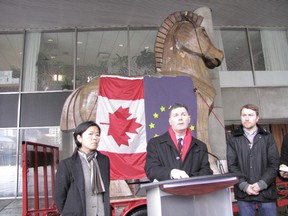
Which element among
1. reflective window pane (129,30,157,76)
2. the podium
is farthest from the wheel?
reflective window pane (129,30,157,76)

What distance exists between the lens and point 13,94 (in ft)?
28.6

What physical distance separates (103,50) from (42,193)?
6.47 metres

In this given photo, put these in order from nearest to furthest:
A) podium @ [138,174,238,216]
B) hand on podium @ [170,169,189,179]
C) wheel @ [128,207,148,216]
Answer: podium @ [138,174,238,216]
hand on podium @ [170,169,189,179]
wheel @ [128,207,148,216]

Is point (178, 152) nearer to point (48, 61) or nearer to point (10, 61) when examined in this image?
point (48, 61)

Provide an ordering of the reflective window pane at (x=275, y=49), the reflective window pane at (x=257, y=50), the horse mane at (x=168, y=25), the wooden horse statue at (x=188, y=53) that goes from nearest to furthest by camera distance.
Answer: the wooden horse statue at (x=188, y=53) < the horse mane at (x=168, y=25) < the reflective window pane at (x=257, y=50) < the reflective window pane at (x=275, y=49)

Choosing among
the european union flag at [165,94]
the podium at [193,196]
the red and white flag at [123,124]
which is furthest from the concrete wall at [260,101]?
the podium at [193,196]

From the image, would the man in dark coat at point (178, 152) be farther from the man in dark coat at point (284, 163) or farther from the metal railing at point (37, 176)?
the metal railing at point (37, 176)

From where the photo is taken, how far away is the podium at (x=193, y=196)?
4.83 ft

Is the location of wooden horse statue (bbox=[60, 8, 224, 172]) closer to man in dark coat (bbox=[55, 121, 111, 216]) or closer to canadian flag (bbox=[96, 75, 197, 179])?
canadian flag (bbox=[96, 75, 197, 179])

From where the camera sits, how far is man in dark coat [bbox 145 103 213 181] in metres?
1.97

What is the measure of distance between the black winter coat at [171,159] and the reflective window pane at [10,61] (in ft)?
25.8

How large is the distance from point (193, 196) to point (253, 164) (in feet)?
3.35

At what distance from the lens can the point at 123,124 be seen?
161 inches

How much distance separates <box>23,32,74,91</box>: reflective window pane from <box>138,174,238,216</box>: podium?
25.5 feet
